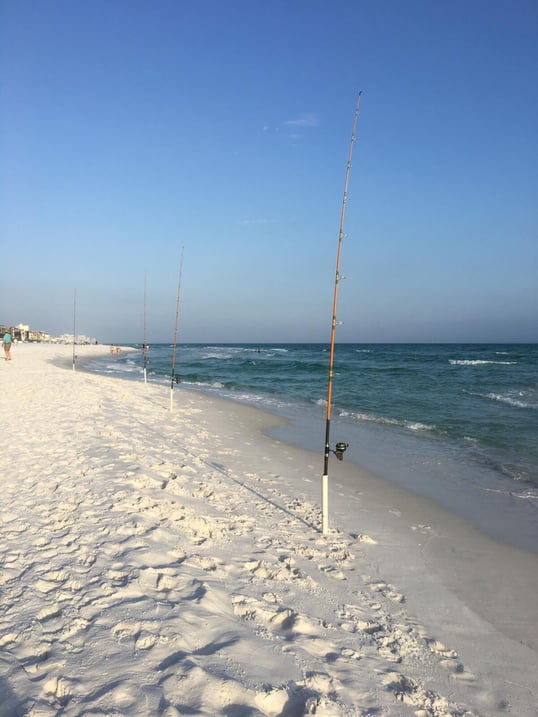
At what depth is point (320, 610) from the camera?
346cm

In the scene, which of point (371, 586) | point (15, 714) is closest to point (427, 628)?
point (371, 586)

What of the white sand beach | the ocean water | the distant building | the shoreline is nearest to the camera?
the white sand beach

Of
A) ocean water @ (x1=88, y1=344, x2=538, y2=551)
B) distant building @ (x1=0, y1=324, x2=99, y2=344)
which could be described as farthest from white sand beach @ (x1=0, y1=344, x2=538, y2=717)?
distant building @ (x1=0, y1=324, x2=99, y2=344)

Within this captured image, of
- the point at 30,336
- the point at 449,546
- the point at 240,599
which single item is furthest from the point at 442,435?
the point at 30,336

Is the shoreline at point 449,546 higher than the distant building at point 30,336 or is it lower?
lower

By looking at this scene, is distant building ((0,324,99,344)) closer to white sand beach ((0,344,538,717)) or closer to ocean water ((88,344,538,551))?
ocean water ((88,344,538,551))

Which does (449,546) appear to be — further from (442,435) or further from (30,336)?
(30,336)

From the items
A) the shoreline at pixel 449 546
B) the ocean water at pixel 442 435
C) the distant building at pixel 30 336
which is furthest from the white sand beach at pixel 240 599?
the distant building at pixel 30 336

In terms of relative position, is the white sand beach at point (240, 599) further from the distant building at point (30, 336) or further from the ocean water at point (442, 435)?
the distant building at point (30, 336)

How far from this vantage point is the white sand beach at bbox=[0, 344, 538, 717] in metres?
2.45

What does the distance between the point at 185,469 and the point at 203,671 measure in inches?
172

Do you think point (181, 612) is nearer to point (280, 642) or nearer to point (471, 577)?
point (280, 642)

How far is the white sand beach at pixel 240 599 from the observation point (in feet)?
8.04

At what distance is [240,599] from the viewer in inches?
134
